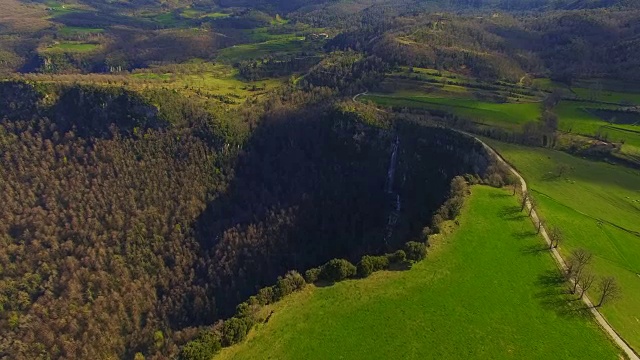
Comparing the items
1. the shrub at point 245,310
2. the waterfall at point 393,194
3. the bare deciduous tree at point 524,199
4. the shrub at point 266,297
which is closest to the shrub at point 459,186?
the bare deciduous tree at point 524,199

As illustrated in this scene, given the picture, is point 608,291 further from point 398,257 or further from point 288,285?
point 288,285

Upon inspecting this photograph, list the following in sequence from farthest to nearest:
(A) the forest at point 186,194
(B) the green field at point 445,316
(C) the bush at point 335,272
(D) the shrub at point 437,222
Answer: (A) the forest at point 186,194, (D) the shrub at point 437,222, (C) the bush at point 335,272, (B) the green field at point 445,316

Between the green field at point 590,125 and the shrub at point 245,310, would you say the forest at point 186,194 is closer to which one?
the green field at point 590,125

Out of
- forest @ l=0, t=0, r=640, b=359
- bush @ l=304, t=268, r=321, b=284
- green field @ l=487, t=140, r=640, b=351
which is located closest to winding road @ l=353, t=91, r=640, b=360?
green field @ l=487, t=140, r=640, b=351

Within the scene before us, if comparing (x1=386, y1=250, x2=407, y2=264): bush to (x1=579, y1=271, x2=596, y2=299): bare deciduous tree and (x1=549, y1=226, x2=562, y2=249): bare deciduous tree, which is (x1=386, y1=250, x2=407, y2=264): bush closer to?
(x1=579, y1=271, x2=596, y2=299): bare deciduous tree

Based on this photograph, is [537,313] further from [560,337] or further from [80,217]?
[80,217]

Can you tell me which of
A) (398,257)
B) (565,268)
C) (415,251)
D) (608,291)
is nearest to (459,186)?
(565,268)

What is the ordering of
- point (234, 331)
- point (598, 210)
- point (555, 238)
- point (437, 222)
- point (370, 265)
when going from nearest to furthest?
point (234, 331) < point (370, 265) < point (555, 238) < point (437, 222) < point (598, 210)
